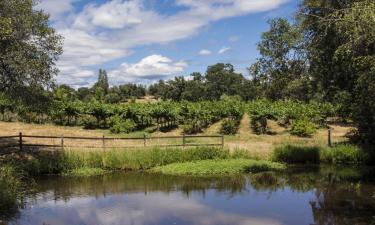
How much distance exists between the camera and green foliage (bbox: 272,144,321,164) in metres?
27.8

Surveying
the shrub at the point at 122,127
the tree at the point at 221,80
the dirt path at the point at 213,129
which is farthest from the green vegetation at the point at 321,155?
the tree at the point at 221,80

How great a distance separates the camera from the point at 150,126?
47156 mm

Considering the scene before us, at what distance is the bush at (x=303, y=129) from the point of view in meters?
39.2

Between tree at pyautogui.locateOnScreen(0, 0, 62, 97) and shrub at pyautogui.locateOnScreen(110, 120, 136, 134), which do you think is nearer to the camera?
tree at pyautogui.locateOnScreen(0, 0, 62, 97)

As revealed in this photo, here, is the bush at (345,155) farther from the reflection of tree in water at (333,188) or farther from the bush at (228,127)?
the bush at (228,127)

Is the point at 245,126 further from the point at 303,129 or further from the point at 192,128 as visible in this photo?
the point at 303,129

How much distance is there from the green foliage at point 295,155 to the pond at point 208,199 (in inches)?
70.0

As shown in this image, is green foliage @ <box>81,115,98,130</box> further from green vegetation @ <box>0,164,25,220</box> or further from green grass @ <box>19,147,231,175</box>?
green vegetation @ <box>0,164,25,220</box>

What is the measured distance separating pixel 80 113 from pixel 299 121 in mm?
22102

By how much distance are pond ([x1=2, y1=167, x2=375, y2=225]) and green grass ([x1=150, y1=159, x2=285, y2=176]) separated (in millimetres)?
839

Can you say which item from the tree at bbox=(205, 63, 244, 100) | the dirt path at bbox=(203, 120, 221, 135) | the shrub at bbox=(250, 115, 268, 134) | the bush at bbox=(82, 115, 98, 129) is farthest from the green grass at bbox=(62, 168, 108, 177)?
the tree at bbox=(205, 63, 244, 100)

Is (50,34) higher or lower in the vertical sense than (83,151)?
higher

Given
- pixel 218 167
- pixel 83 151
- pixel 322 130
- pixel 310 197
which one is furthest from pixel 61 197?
pixel 322 130

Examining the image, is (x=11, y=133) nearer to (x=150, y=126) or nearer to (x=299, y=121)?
(x=150, y=126)
